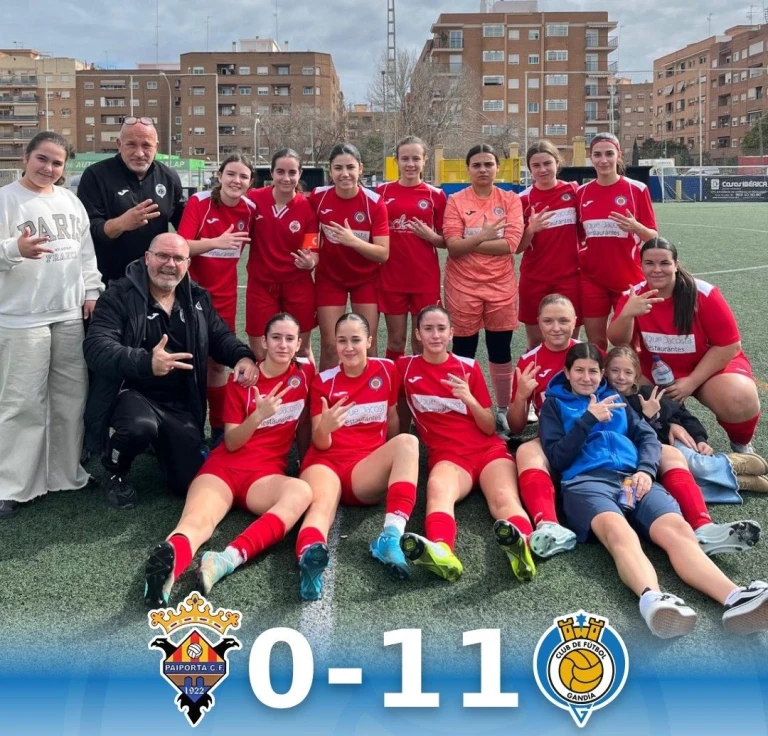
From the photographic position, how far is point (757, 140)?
64.3 metres

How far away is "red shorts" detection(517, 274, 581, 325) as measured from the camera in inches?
196

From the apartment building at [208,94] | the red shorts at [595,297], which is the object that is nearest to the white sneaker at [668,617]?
the red shorts at [595,297]

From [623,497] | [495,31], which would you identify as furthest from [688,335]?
[495,31]

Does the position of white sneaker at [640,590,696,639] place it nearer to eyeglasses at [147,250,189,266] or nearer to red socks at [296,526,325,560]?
red socks at [296,526,325,560]

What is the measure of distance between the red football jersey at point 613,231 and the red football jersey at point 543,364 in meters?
0.99

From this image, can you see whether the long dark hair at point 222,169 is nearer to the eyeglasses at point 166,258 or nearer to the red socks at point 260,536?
the eyeglasses at point 166,258

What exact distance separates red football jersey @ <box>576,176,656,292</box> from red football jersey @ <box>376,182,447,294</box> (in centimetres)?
95

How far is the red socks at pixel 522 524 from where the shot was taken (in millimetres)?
3234

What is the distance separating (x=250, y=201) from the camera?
4719mm

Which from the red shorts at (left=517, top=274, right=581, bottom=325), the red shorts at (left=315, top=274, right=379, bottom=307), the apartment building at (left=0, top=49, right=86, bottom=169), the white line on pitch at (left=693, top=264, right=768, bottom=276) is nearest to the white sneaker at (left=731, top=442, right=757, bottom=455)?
the red shorts at (left=517, top=274, right=581, bottom=325)

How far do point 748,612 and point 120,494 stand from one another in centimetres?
289

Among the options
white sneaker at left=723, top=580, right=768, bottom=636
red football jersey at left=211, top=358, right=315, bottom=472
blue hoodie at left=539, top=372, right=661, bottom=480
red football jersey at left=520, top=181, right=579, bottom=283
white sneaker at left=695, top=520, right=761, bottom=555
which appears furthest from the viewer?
red football jersey at left=520, top=181, right=579, bottom=283

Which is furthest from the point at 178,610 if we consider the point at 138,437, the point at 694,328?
the point at 694,328

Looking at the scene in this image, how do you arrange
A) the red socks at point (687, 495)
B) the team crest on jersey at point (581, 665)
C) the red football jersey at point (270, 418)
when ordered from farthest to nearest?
1. the red football jersey at point (270, 418)
2. the red socks at point (687, 495)
3. the team crest on jersey at point (581, 665)
